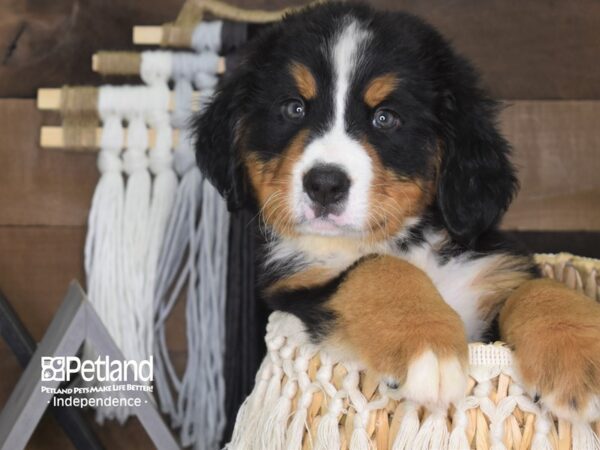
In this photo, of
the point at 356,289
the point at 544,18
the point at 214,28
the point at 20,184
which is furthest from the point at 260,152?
the point at 544,18

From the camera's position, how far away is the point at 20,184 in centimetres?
272

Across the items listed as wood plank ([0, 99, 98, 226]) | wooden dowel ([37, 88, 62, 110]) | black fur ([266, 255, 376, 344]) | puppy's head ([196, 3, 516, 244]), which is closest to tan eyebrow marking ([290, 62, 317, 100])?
puppy's head ([196, 3, 516, 244])

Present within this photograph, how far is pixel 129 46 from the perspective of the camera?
269 cm

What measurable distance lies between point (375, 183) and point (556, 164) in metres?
→ 1.37

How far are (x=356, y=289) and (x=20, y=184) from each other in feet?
5.34

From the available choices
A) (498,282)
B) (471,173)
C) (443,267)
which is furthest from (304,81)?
(498,282)

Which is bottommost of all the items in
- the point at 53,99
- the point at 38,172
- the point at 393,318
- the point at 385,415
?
the point at 385,415

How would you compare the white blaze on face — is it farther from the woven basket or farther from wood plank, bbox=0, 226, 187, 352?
wood plank, bbox=0, 226, 187, 352

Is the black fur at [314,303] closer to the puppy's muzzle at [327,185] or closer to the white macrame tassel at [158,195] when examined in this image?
the puppy's muzzle at [327,185]

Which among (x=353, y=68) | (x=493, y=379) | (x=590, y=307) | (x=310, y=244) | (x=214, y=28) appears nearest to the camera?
(x=493, y=379)

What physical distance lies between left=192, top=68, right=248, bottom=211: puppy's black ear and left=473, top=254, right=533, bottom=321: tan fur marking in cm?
60

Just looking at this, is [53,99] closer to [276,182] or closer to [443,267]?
[276,182]

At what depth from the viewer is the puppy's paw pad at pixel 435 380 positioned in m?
1.26

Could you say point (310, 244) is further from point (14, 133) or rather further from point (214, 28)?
point (14, 133)
